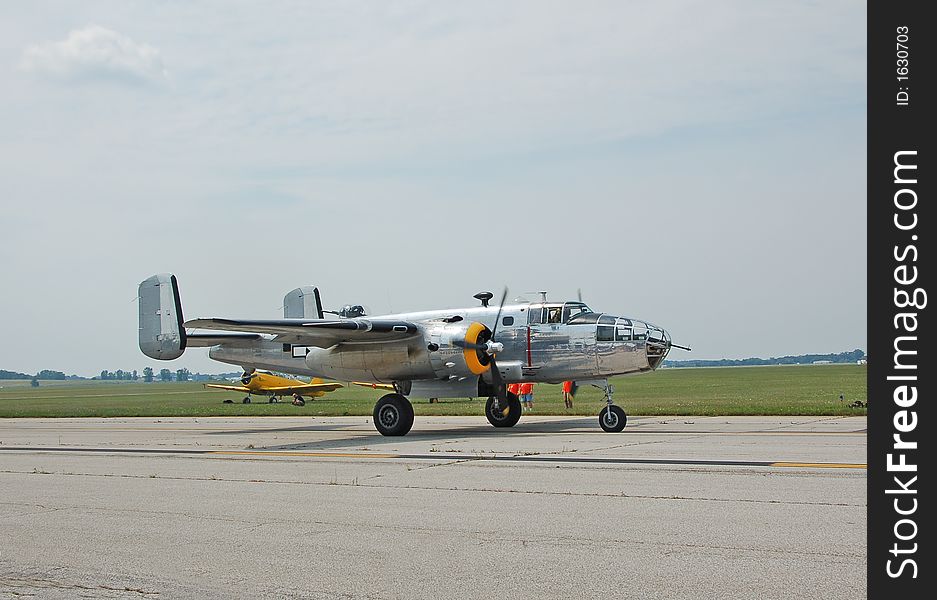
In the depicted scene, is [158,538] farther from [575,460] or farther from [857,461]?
[857,461]

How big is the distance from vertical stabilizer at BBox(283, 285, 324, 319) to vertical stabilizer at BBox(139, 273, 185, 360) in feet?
21.6

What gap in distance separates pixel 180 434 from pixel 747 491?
18.8 metres

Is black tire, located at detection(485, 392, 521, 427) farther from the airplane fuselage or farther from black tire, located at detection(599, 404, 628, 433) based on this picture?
black tire, located at detection(599, 404, 628, 433)

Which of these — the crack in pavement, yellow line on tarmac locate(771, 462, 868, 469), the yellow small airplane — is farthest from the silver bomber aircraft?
the yellow small airplane

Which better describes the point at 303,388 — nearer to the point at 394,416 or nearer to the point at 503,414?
the point at 503,414

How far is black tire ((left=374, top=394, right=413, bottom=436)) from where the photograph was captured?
2372 cm

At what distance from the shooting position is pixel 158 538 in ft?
32.7

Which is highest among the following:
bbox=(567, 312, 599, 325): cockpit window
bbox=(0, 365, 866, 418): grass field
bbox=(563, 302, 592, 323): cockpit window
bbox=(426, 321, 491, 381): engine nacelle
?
bbox=(563, 302, 592, 323): cockpit window

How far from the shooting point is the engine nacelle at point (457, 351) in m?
23.2

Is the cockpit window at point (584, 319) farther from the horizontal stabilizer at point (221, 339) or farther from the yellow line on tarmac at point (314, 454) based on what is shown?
the horizontal stabilizer at point (221, 339)

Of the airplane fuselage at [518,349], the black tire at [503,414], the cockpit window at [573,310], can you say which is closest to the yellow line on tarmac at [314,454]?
the airplane fuselage at [518,349]

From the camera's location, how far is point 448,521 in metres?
10.5

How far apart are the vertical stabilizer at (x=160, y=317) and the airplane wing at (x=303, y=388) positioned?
2943cm
